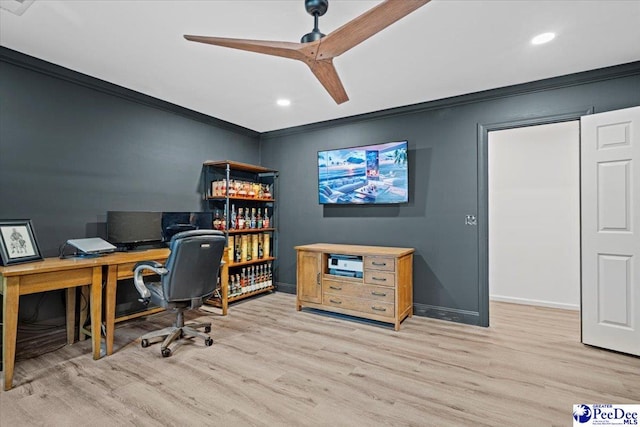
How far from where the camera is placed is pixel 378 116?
4.18 m

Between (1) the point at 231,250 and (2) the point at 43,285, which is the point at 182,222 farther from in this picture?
(2) the point at 43,285

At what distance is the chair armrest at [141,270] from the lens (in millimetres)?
2637

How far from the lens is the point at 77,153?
10.2ft

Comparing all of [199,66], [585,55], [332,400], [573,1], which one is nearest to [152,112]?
[199,66]

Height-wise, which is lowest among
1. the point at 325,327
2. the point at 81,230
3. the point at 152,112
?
the point at 325,327

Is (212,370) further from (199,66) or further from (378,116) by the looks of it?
(378,116)

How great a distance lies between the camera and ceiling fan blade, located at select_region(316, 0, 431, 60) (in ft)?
4.75

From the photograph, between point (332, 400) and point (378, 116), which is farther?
point (378, 116)

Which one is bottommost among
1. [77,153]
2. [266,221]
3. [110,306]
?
[110,306]

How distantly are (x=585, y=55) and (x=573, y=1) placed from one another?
94 cm

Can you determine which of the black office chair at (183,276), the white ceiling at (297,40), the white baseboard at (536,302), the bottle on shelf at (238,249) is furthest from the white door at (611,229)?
the bottle on shelf at (238,249)

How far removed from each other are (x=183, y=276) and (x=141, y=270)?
0.40 metres

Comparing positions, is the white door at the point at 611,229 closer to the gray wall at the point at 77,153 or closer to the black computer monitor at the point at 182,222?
the black computer monitor at the point at 182,222

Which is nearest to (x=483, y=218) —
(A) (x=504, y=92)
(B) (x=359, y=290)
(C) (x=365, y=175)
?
(A) (x=504, y=92)
